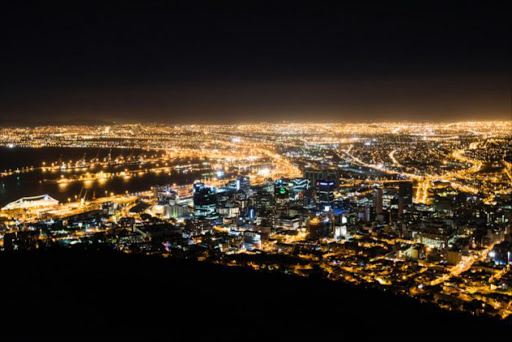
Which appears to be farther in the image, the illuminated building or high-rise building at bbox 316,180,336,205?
high-rise building at bbox 316,180,336,205

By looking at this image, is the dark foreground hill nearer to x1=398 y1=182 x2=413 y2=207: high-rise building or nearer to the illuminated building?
the illuminated building

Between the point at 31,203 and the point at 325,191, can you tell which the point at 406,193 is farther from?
the point at 31,203

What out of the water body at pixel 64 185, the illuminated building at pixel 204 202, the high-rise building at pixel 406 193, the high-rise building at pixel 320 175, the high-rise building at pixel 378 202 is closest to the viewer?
the high-rise building at pixel 378 202

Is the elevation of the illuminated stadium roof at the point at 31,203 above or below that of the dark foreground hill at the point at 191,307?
below

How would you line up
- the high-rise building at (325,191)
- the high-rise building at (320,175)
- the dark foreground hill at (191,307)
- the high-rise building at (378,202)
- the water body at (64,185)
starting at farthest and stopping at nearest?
the high-rise building at (320,175)
the water body at (64,185)
the high-rise building at (325,191)
the high-rise building at (378,202)
the dark foreground hill at (191,307)

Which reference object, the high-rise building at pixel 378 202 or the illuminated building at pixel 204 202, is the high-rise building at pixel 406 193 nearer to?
the high-rise building at pixel 378 202

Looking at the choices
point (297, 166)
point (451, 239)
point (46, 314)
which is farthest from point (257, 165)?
point (46, 314)

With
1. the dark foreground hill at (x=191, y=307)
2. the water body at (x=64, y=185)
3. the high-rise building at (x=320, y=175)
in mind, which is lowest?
the water body at (x=64, y=185)

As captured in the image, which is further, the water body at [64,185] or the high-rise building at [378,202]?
the water body at [64,185]

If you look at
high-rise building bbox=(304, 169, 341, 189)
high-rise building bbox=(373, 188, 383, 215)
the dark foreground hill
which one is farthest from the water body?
the dark foreground hill

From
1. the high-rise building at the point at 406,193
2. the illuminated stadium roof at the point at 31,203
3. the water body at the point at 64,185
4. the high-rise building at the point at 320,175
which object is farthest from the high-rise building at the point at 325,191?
the illuminated stadium roof at the point at 31,203
